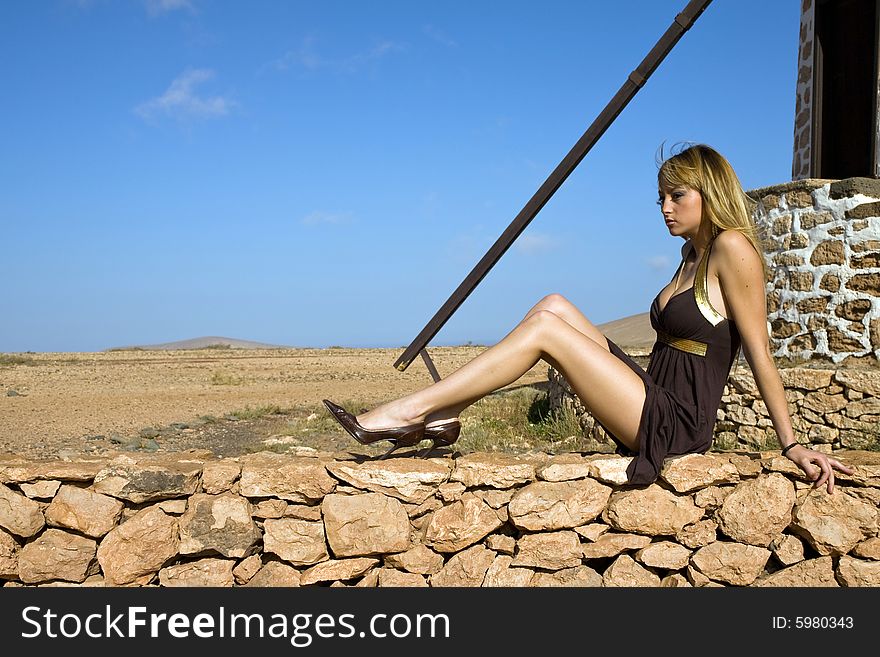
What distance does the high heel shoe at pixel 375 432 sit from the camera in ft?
9.82

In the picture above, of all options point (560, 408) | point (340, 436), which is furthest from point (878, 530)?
point (340, 436)

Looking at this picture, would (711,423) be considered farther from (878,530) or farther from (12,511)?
(12,511)

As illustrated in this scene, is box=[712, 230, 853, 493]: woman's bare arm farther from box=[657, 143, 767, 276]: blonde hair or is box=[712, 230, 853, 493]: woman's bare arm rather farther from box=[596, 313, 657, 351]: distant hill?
box=[596, 313, 657, 351]: distant hill

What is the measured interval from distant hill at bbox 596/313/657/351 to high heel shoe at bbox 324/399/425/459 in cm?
2614

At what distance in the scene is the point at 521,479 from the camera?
3.06 meters

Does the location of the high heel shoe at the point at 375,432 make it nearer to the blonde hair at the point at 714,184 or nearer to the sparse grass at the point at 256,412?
the blonde hair at the point at 714,184

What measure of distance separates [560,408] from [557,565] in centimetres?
494

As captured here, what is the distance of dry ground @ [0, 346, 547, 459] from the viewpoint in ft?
26.1

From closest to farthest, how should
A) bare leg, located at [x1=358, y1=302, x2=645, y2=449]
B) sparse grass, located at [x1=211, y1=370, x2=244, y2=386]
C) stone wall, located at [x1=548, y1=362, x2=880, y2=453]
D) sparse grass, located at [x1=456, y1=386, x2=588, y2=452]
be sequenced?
bare leg, located at [x1=358, y1=302, x2=645, y2=449] < stone wall, located at [x1=548, y1=362, x2=880, y2=453] < sparse grass, located at [x1=456, y1=386, x2=588, y2=452] < sparse grass, located at [x1=211, y1=370, x2=244, y2=386]

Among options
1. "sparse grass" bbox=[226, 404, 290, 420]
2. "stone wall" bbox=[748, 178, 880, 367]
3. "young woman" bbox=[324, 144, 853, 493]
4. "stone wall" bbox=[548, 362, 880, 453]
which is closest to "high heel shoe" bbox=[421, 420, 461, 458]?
"young woman" bbox=[324, 144, 853, 493]

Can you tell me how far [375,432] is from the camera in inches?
119

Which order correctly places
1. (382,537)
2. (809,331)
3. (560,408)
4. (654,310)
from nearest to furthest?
1. (382,537)
2. (654,310)
3. (809,331)
4. (560,408)

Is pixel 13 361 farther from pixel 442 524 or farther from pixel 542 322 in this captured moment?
pixel 542 322

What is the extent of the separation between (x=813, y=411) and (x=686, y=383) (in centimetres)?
334
